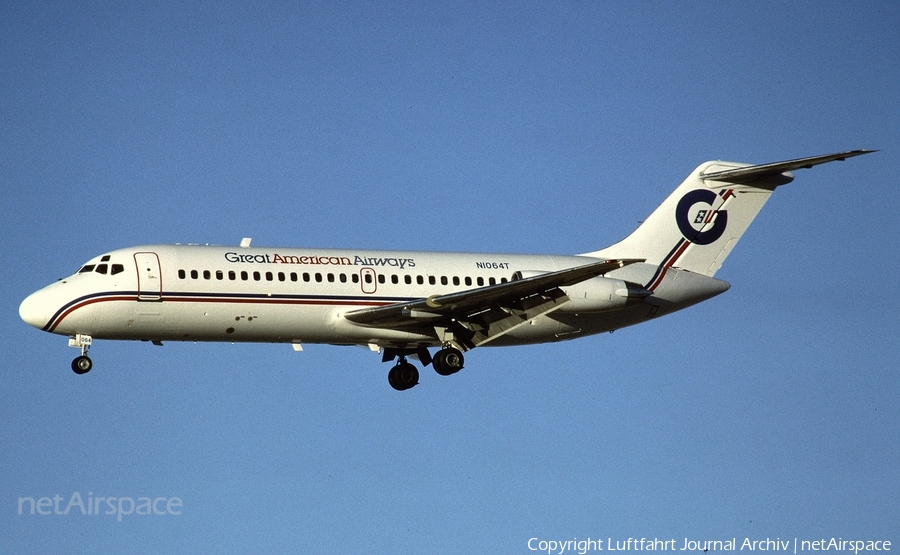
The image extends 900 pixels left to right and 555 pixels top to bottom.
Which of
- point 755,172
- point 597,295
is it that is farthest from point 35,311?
point 755,172

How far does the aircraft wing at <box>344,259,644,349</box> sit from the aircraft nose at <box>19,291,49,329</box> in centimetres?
779

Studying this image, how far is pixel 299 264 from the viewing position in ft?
120

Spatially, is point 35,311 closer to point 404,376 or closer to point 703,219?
point 404,376

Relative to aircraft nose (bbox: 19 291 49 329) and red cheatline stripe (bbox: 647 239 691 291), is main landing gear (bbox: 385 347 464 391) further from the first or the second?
aircraft nose (bbox: 19 291 49 329)

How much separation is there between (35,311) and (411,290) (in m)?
10.0

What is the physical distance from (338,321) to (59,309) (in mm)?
7217

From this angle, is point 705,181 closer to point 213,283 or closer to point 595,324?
point 595,324

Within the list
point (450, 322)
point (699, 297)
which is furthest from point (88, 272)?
point (699, 297)

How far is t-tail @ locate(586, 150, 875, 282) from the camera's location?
41.6m

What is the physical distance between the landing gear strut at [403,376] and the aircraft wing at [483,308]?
88.3 inches

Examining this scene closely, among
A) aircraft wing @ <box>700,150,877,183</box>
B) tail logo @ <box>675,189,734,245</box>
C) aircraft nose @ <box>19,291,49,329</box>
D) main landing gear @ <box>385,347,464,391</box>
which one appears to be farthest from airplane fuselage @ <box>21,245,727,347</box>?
aircraft wing @ <box>700,150,877,183</box>

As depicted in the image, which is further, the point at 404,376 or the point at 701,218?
the point at 701,218

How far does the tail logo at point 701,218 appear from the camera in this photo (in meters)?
41.8

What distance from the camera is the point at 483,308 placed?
3747 centimetres
